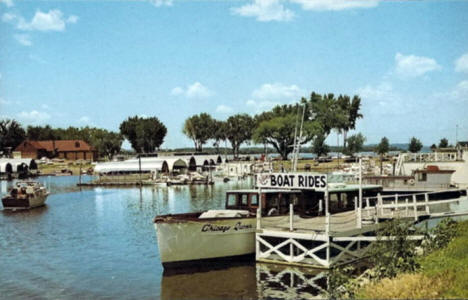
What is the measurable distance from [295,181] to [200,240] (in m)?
5.81

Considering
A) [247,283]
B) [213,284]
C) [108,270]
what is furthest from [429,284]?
[108,270]

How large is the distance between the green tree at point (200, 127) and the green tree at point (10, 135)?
58.8 metres

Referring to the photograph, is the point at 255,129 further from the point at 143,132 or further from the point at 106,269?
the point at 106,269

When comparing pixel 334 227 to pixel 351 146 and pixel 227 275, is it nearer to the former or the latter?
pixel 227 275

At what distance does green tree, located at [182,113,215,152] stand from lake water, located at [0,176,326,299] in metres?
122

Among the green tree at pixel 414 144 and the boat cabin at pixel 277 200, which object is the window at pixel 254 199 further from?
the green tree at pixel 414 144

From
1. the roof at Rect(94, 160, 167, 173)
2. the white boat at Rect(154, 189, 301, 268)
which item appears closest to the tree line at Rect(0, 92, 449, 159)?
the roof at Rect(94, 160, 167, 173)

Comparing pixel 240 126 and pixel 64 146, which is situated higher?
pixel 240 126

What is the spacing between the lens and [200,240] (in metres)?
26.2

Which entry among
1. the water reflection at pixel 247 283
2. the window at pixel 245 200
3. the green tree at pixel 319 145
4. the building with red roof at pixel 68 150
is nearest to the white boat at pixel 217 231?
the window at pixel 245 200

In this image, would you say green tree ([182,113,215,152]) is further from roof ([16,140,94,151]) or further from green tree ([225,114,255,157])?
roof ([16,140,94,151])

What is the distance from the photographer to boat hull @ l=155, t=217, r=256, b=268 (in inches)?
1017

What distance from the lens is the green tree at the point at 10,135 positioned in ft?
582

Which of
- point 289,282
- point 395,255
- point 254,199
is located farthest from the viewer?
point 254,199
